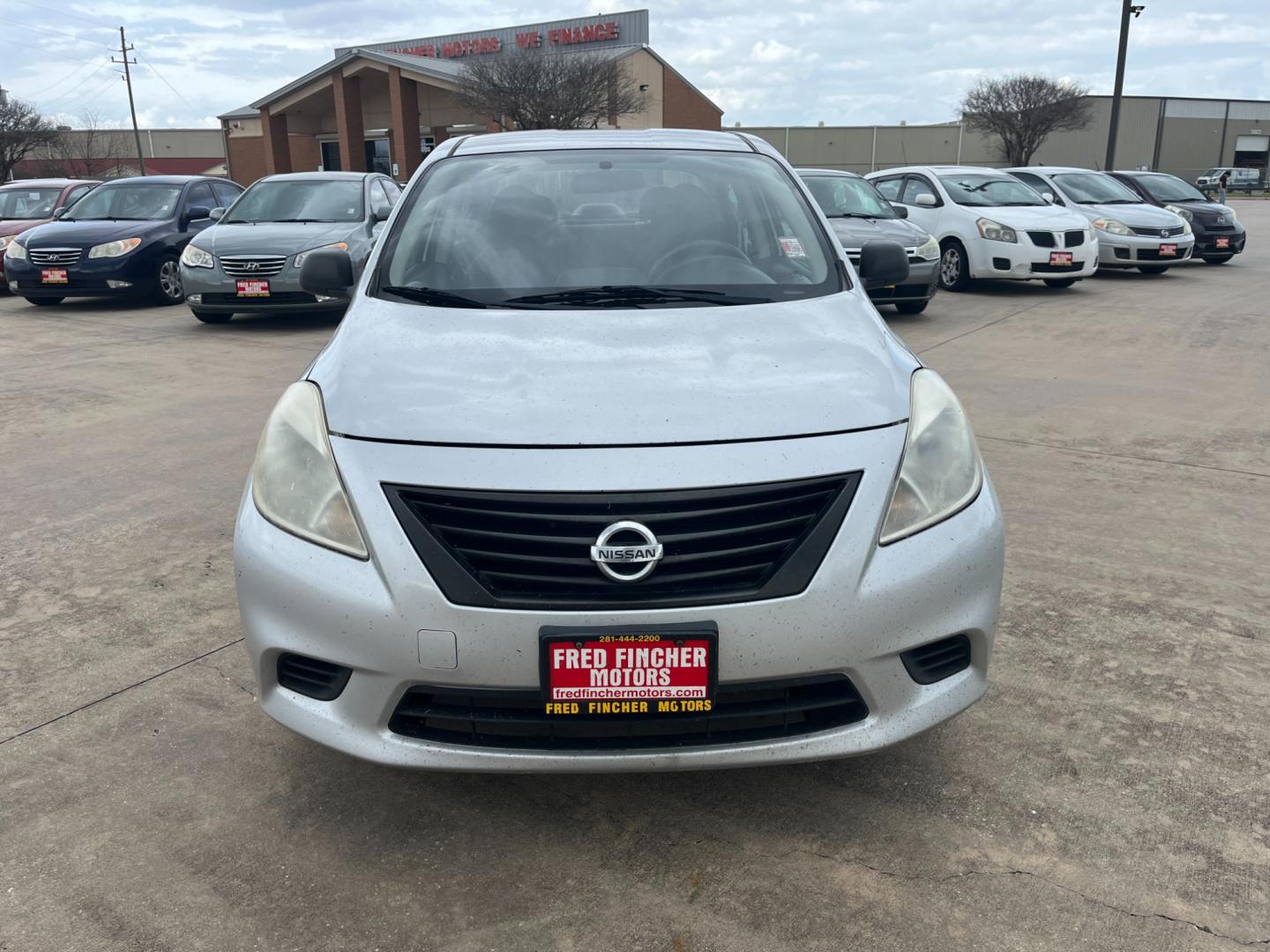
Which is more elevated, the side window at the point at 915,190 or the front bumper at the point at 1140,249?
the side window at the point at 915,190

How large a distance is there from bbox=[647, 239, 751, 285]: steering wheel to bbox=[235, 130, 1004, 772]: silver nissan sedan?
0.64 m

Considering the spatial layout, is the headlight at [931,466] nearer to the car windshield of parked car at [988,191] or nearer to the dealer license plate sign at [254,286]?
the dealer license plate sign at [254,286]

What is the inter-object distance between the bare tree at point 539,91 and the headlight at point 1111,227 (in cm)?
2299

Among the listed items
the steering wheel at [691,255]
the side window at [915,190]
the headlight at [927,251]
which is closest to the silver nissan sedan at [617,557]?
the steering wheel at [691,255]

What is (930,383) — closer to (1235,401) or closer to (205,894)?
(205,894)

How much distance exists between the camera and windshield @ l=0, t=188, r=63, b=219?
1370 cm

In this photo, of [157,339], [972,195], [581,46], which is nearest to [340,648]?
[157,339]

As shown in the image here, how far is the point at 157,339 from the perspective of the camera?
9422 mm

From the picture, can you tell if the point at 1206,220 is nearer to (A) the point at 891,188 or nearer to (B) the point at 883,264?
(A) the point at 891,188

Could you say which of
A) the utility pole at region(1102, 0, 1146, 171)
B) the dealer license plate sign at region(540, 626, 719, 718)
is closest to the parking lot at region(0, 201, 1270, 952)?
the dealer license plate sign at region(540, 626, 719, 718)

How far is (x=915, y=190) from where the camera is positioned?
1282cm

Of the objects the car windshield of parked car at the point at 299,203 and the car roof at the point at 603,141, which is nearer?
the car roof at the point at 603,141

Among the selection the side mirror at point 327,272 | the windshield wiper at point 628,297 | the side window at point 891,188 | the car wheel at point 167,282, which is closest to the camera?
the windshield wiper at point 628,297

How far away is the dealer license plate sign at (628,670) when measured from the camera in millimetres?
1990
